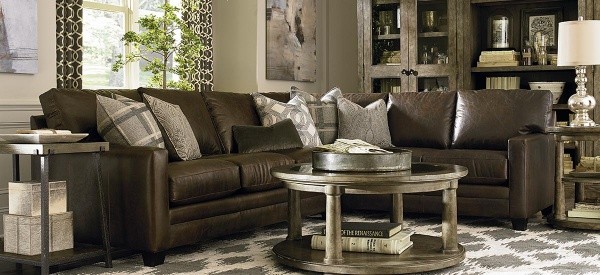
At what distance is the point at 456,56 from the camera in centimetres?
708

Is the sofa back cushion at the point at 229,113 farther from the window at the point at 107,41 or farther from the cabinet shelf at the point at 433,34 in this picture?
the cabinet shelf at the point at 433,34

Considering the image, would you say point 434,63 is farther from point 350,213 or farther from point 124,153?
point 124,153

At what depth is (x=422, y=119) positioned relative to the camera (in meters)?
5.59

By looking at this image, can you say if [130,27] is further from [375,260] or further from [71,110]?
[375,260]

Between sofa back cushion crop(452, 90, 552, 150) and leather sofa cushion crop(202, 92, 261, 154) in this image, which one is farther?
sofa back cushion crop(452, 90, 552, 150)

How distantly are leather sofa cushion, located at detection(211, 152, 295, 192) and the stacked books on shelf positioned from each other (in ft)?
10.4

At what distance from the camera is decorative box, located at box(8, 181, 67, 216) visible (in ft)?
11.6

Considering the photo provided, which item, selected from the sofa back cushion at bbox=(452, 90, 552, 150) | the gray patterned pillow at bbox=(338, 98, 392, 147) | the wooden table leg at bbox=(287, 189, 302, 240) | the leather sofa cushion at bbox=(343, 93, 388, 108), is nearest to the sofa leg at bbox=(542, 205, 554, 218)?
the sofa back cushion at bbox=(452, 90, 552, 150)

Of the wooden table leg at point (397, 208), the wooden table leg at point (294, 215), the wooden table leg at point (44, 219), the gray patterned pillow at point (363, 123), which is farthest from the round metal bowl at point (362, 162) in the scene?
the gray patterned pillow at point (363, 123)

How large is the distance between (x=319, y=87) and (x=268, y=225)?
3.29 meters

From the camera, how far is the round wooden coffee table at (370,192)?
10.7ft

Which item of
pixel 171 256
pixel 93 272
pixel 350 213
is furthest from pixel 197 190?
pixel 350 213

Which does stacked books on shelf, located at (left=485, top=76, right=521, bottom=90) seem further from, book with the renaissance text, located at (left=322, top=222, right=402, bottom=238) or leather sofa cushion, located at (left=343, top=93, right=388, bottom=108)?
book with the renaissance text, located at (left=322, top=222, right=402, bottom=238)

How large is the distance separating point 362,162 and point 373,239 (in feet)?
1.24
